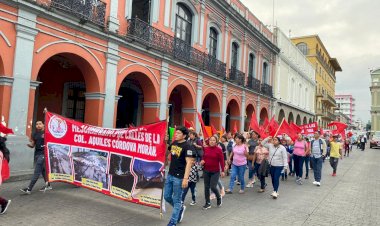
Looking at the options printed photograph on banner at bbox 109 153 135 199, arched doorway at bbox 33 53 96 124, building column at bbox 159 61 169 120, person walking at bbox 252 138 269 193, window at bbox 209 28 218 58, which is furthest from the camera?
window at bbox 209 28 218 58

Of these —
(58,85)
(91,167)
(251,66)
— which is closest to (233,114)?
(251,66)

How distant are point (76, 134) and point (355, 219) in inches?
237

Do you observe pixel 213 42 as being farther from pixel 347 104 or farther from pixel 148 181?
pixel 347 104

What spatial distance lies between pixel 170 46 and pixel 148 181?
31.8 feet

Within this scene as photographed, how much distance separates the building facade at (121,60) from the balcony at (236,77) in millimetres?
68

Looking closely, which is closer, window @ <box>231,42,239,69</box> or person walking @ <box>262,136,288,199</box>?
person walking @ <box>262,136,288,199</box>

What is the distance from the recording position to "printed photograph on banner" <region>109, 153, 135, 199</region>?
620cm

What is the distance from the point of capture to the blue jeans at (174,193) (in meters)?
5.28

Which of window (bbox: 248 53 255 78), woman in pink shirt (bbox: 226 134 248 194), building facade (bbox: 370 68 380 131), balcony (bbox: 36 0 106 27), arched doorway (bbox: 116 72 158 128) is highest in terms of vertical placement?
building facade (bbox: 370 68 380 131)

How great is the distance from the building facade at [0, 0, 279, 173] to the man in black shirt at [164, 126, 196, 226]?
1.86ft

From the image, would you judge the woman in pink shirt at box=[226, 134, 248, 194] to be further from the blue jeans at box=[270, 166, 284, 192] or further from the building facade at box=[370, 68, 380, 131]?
the building facade at box=[370, 68, 380, 131]

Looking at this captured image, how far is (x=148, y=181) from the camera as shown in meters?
6.00

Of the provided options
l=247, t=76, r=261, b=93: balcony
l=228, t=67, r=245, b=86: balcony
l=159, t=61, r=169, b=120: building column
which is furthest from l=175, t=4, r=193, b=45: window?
l=247, t=76, r=261, b=93: balcony

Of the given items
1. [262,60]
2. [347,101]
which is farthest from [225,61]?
[347,101]
